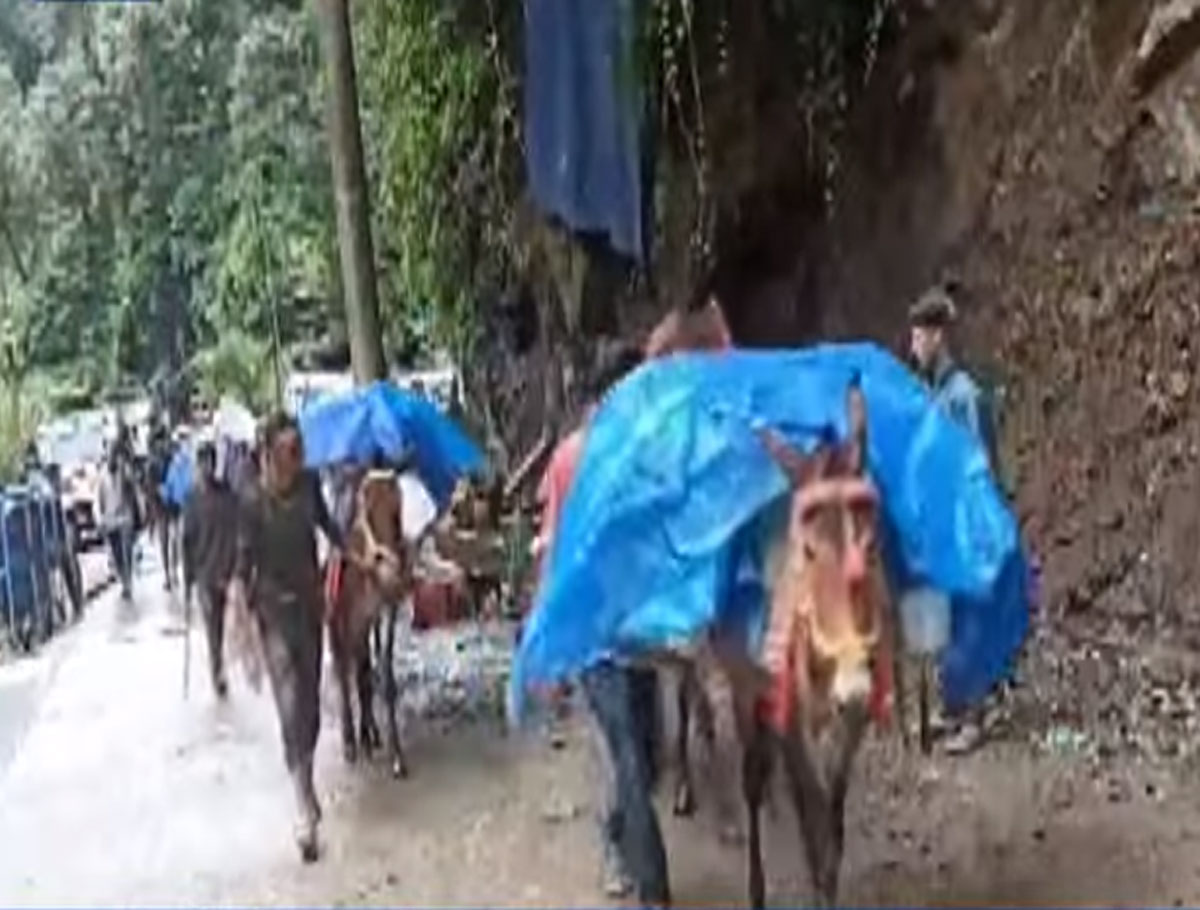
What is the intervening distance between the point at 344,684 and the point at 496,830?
2.20m

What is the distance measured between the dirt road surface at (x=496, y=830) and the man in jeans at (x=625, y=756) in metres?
0.30

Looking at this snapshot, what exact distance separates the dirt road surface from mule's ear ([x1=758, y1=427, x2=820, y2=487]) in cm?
198

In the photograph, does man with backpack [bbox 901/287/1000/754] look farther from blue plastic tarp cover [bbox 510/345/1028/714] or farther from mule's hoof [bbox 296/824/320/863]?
mule's hoof [bbox 296/824/320/863]

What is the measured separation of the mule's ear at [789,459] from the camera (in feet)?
25.1

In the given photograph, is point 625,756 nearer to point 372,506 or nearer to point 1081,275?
point 372,506

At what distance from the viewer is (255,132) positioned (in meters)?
31.0

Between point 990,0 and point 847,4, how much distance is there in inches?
58.7

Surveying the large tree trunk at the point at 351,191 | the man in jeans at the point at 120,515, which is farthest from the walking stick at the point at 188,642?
the man in jeans at the point at 120,515

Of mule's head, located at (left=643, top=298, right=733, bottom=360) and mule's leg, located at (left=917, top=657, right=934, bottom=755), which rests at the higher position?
mule's head, located at (left=643, top=298, right=733, bottom=360)

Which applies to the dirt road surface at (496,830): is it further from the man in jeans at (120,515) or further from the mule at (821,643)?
the man in jeans at (120,515)

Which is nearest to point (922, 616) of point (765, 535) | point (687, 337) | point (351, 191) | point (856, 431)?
point (765, 535)

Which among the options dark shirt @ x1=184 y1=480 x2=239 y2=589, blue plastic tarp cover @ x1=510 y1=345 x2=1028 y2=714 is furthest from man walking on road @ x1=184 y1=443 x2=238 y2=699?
blue plastic tarp cover @ x1=510 y1=345 x2=1028 y2=714

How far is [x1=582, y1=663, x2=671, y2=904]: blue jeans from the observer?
873 cm

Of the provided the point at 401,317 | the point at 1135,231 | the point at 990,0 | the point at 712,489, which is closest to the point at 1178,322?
the point at 1135,231
